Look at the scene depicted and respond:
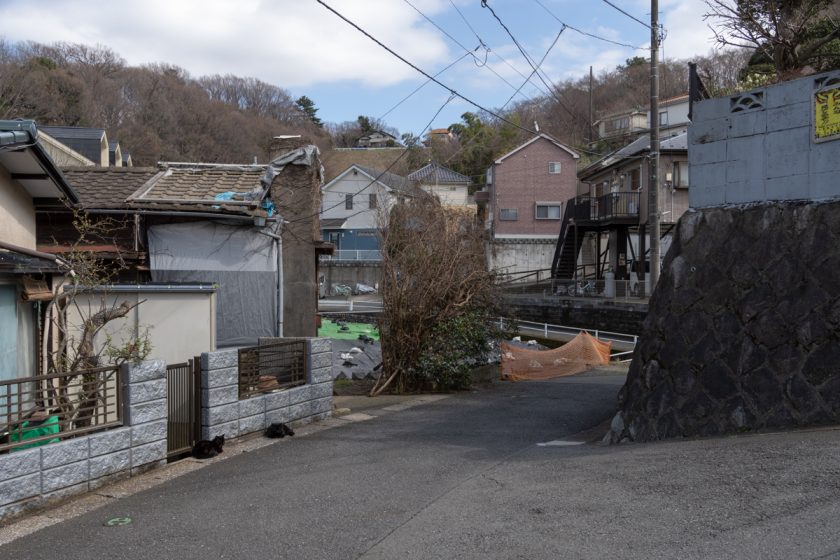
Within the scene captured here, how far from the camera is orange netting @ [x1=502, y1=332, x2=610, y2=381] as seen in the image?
736 inches

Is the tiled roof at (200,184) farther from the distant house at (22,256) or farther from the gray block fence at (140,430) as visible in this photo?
the gray block fence at (140,430)

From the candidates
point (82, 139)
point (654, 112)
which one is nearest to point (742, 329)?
point (654, 112)

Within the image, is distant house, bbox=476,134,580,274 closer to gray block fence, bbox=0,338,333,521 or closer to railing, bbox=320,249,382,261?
railing, bbox=320,249,382,261

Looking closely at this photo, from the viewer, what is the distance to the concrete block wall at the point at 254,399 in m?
9.05

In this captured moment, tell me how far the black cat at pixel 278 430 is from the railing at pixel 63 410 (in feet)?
7.87

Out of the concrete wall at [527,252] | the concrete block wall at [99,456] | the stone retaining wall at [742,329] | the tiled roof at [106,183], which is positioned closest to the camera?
the concrete block wall at [99,456]

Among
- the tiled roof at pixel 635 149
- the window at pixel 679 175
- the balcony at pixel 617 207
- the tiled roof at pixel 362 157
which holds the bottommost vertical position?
the balcony at pixel 617 207

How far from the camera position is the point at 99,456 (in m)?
7.33

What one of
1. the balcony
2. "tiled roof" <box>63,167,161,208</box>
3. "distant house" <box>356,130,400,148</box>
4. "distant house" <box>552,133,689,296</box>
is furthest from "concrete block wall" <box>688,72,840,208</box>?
"distant house" <box>356,130,400,148</box>

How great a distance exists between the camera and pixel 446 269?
14.4 metres

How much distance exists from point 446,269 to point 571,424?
13.6 feet

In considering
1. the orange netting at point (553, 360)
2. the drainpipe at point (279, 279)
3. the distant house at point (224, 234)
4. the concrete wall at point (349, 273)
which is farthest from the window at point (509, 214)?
the drainpipe at point (279, 279)

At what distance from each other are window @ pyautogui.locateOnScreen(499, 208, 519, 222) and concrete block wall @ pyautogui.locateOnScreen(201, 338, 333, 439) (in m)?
38.2

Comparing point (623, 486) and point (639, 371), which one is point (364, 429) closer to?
point (639, 371)
